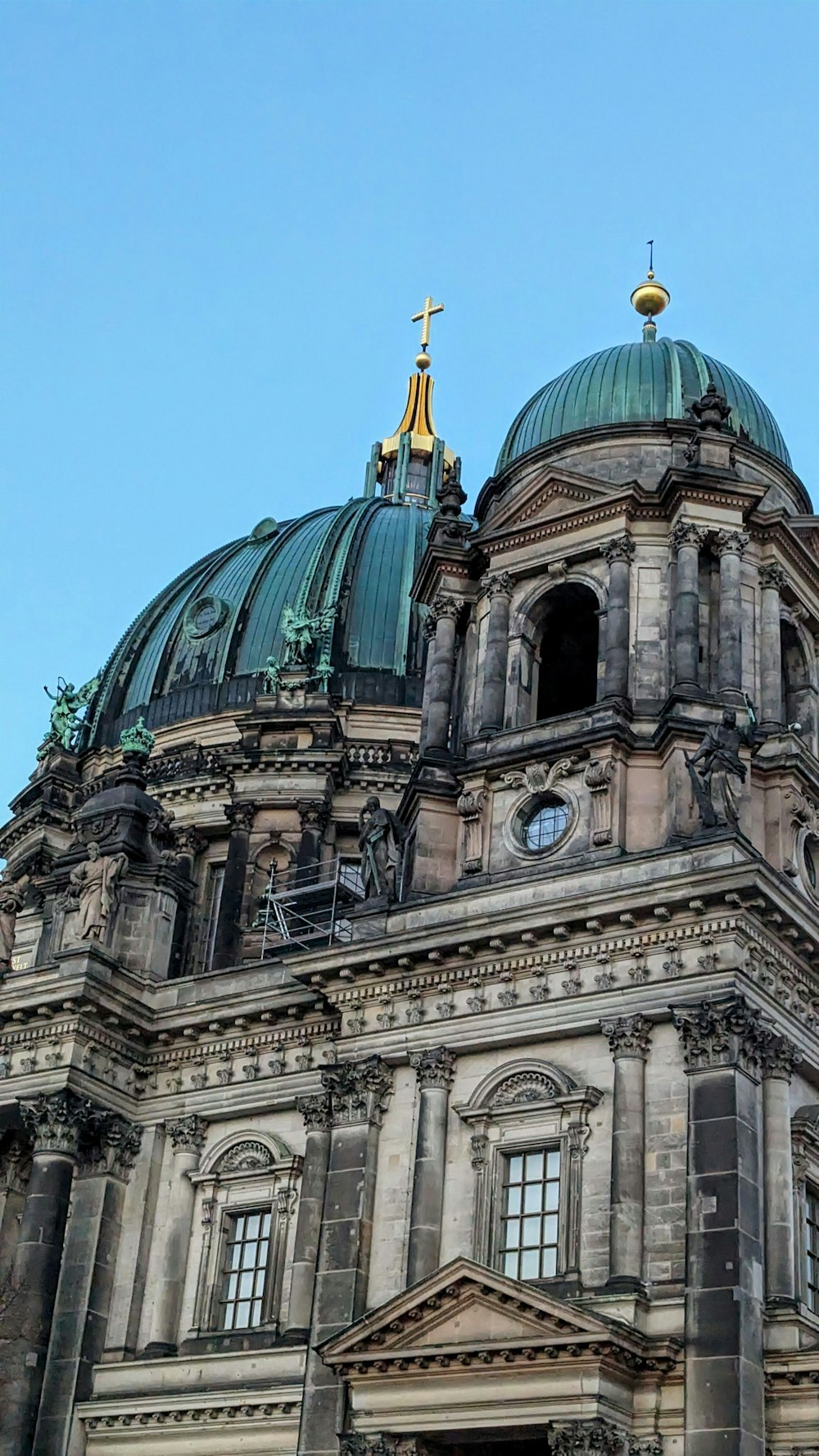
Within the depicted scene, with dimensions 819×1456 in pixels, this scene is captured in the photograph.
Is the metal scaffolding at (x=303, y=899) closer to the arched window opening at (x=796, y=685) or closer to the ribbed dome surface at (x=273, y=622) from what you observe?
the ribbed dome surface at (x=273, y=622)

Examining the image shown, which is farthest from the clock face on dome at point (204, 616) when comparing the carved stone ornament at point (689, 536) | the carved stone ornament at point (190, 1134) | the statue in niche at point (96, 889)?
the carved stone ornament at point (689, 536)

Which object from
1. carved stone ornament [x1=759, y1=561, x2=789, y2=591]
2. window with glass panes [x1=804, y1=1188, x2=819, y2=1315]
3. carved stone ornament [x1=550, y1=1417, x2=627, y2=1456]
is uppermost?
carved stone ornament [x1=759, y1=561, x2=789, y2=591]

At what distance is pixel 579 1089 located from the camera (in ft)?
104

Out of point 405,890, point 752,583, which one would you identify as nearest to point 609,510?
point 752,583

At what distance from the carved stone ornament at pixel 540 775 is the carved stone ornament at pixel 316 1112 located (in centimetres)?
654

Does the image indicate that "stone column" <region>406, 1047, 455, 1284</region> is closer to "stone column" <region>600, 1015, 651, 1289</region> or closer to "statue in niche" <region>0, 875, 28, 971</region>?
"stone column" <region>600, 1015, 651, 1289</region>

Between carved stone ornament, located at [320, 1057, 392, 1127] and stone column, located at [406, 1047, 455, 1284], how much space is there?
664 millimetres

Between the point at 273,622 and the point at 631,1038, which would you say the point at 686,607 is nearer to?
the point at 631,1038

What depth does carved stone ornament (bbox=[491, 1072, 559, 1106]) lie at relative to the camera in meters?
32.2

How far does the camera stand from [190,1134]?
123 ft

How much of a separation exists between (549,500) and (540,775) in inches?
252

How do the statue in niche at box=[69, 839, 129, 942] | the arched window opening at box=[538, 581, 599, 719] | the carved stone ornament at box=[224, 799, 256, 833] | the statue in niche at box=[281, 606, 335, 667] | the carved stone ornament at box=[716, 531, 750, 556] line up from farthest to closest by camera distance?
the statue in niche at box=[281, 606, 335, 667], the carved stone ornament at box=[224, 799, 256, 833], the statue in niche at box=[69, 839, 129, 942], the arched window opening at box=[538, 581, 599, 719], the carved stone ornament at box=[716, 531, 750, 556]

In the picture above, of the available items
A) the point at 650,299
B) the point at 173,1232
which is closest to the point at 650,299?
the point at 650,299

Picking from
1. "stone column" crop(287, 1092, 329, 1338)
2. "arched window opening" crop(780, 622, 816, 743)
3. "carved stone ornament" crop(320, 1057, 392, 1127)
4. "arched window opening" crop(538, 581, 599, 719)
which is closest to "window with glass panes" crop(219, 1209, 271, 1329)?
"stone column" crop(287, 1092, 329, 1338)
